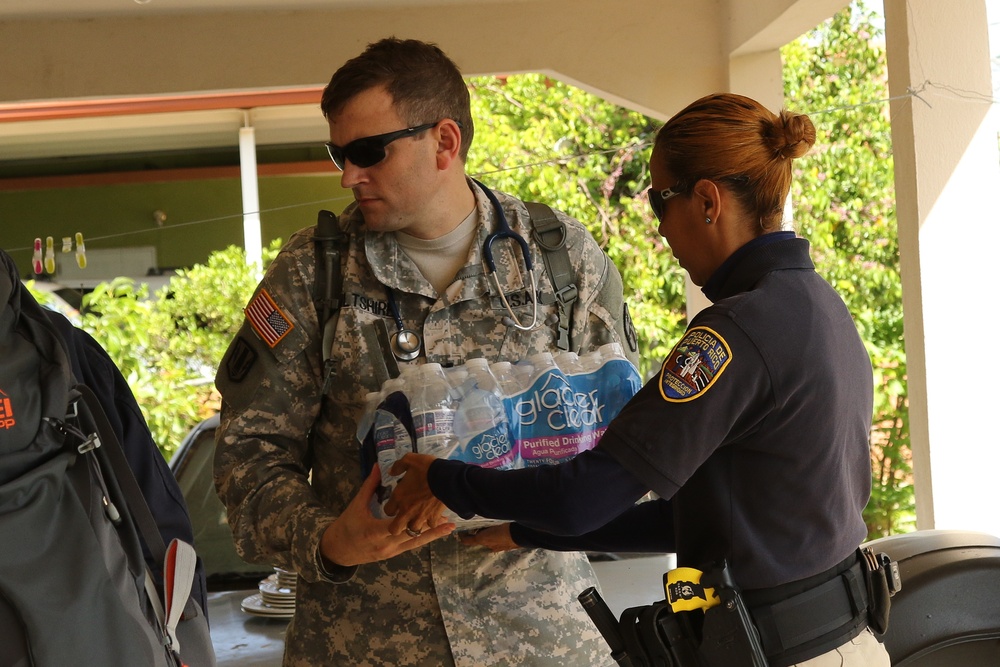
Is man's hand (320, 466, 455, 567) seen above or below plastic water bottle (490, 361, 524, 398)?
below

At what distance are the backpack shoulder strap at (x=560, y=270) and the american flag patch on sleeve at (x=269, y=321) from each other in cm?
55

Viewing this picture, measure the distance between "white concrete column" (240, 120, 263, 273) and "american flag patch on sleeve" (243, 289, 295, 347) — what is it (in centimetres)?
838

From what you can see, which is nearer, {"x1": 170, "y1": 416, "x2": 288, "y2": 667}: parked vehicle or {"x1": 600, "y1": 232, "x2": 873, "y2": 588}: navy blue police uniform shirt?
{"x1": 600, "y1": 232, "x2": 873, "y2": 588}: navy blue police uniform shirt

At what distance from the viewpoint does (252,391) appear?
231 centimetres

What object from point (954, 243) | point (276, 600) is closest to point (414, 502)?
point (276, 600)

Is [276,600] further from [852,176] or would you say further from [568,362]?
[852,176]

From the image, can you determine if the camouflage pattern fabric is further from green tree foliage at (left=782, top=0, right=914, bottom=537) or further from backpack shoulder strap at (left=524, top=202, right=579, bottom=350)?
green tree foliage at (left=782, top=0, right=914, bottom=537)

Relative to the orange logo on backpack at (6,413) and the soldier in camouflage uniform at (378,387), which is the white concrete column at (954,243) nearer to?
the soldier in camouflage uniform at (378,387)

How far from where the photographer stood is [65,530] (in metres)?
1.99

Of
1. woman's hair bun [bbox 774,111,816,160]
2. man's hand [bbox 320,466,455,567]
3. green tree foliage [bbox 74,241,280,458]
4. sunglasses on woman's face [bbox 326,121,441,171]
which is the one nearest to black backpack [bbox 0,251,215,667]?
man's hand [bbox 320,466,455,567]

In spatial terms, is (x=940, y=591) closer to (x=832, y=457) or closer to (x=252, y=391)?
(x=832, y=457)

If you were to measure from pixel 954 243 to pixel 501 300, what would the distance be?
8.34ft

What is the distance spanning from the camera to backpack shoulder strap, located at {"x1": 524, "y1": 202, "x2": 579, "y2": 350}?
2.45 metres

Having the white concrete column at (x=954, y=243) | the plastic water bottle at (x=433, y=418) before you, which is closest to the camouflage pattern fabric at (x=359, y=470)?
the plastic water bottle at (x=433, y=418)
